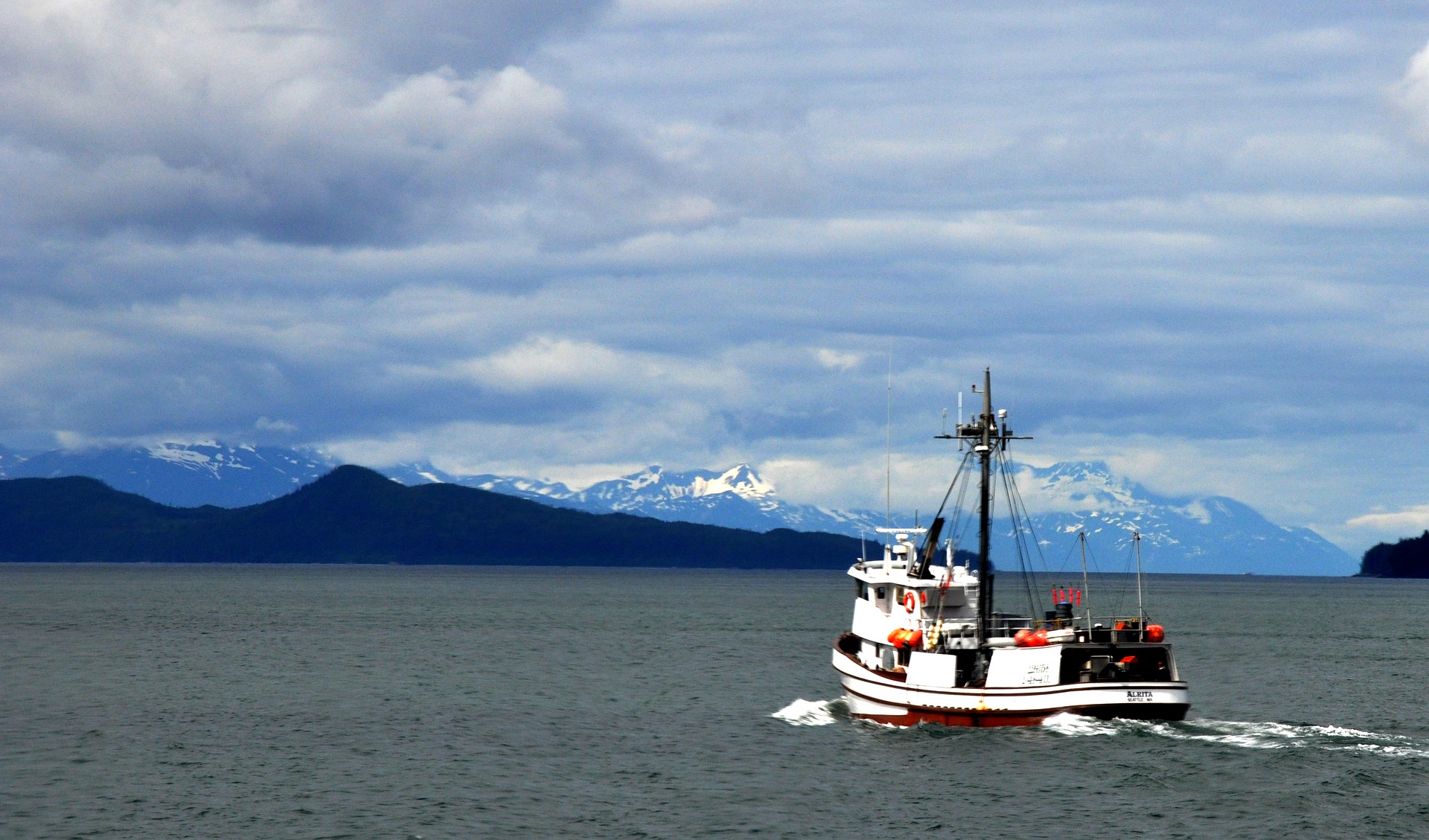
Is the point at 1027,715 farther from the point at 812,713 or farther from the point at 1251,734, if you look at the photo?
the point at 812,713

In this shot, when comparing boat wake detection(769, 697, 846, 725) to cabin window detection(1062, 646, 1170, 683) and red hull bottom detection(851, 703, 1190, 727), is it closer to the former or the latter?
red hull bottom detection(851, 703, 1190, 727)

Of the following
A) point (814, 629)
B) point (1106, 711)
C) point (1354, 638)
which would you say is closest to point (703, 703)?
point (1106, 711)

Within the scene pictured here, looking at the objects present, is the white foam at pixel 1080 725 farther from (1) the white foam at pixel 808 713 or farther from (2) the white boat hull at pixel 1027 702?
(1) the white foam at pixel 808 713

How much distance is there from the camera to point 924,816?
4716cm

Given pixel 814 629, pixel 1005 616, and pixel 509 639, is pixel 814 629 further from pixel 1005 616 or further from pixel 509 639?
pixel 1005 616

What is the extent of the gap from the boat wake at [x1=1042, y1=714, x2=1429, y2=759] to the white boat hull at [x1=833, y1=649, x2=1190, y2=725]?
0.60 meters

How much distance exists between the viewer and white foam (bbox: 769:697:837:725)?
224 ft

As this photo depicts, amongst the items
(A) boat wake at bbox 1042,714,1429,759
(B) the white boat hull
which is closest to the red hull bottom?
(B) the white boat hull

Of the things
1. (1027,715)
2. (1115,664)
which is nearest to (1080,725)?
(1027,715)

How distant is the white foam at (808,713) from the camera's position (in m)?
68.2

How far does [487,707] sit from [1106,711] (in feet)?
103

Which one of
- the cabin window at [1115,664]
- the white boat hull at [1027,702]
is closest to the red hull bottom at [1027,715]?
the white boat hull at [1027,702]

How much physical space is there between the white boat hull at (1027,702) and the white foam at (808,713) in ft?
20.5

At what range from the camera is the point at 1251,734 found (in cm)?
6184
